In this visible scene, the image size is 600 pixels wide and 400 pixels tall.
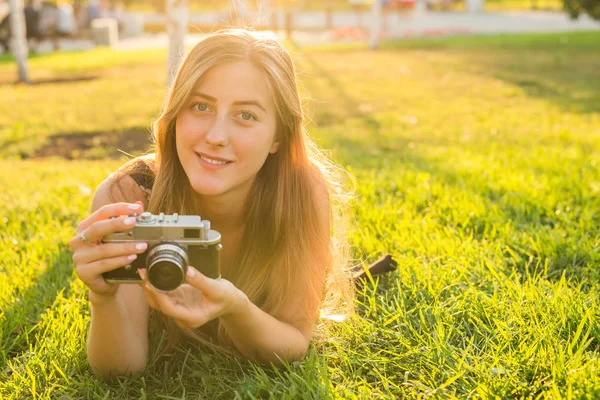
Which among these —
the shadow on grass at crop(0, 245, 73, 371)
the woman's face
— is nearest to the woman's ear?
the woman's face

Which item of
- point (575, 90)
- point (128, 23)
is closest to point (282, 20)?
point (128, 23)

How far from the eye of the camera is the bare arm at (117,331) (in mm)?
2072

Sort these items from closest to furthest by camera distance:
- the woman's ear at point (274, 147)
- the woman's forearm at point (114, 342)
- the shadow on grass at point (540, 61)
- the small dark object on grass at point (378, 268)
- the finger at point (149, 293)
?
the finger at point (149, 293)
the woman's forearm at point (114, 342)
the woman's ear at point (274, 147)
the small dark object on grass at point (378, 268)
the shadow on grass at point (540, 61)

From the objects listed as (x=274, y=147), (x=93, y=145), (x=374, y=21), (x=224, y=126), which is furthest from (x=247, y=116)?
(x=374, y=21)

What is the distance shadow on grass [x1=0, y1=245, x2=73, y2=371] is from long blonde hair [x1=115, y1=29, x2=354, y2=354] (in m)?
0.66

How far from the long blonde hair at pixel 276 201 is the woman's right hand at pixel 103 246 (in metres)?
0.60

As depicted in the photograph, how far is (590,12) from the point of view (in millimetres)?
14922

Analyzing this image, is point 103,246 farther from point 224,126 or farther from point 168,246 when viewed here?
point 224,126

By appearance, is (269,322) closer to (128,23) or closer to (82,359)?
(82,359)

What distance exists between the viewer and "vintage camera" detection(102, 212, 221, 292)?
170 cm

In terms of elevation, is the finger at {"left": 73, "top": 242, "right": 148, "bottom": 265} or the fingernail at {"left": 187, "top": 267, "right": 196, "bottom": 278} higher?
the finger at {"left": 73, "top": 242, "right": 148, "bottom": 265}

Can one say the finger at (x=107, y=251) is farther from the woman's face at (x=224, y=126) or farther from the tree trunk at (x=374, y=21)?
the tree trunk at (x=374, y=21)

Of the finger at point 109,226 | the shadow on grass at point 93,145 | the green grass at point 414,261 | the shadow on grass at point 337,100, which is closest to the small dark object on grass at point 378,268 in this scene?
the green grass at point 414,261

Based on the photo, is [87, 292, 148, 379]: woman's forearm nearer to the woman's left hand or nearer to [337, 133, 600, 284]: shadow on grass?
the woman's left hand
